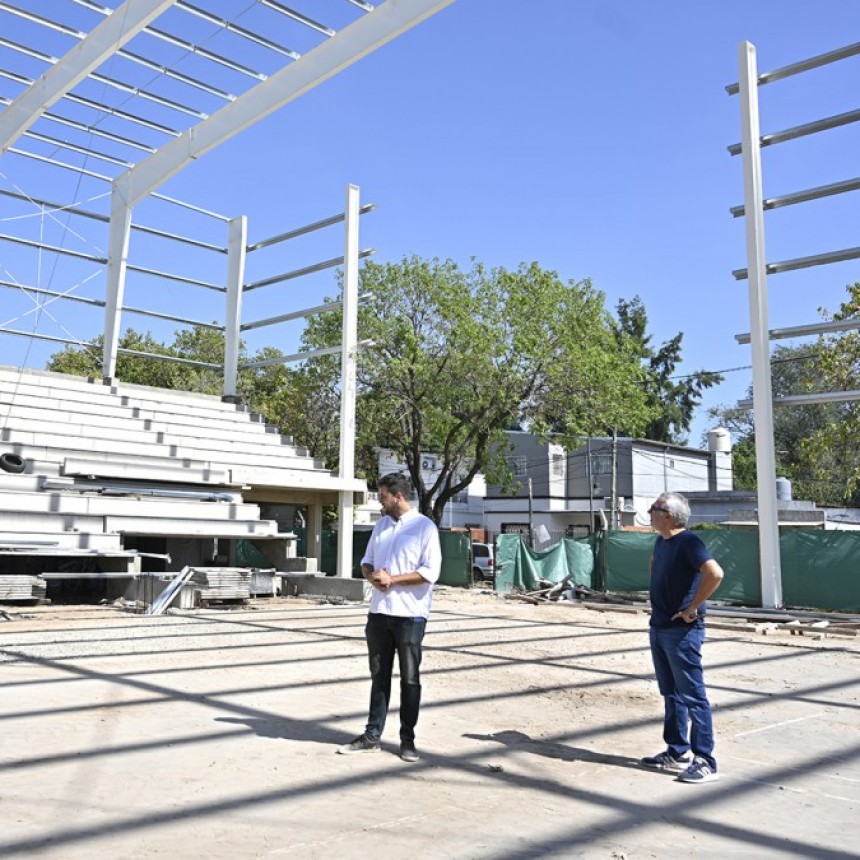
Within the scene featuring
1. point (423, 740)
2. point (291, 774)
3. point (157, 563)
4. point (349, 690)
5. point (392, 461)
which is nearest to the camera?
point (291, 774)

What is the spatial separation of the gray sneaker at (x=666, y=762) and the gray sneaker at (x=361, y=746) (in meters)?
1.77

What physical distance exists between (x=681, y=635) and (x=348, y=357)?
58.4ft

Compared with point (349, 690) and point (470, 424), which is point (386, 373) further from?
point (349, 690)

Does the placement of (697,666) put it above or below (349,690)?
above

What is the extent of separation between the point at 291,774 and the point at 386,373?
2524cm

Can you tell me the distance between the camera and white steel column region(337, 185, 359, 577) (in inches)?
894

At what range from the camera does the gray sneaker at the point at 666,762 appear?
5.82 metres

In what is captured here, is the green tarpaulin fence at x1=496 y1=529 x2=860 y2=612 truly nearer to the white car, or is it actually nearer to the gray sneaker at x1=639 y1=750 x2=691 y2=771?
the white car

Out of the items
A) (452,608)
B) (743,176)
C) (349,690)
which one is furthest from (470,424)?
(349,690)

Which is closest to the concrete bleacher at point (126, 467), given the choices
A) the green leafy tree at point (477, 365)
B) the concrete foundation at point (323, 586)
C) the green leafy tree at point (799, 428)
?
the concrete foundation at point (323, 586)

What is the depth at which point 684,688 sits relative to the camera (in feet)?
18.8

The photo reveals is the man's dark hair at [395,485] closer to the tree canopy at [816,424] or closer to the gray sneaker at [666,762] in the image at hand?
the gray sneaker at [666,762]

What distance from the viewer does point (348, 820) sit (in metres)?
4.66

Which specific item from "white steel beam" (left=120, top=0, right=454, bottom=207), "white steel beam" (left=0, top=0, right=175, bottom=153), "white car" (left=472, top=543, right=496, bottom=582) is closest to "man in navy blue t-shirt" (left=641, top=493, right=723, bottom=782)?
"white steel beam" (left=120, top=0, right=454, bottom=207)
